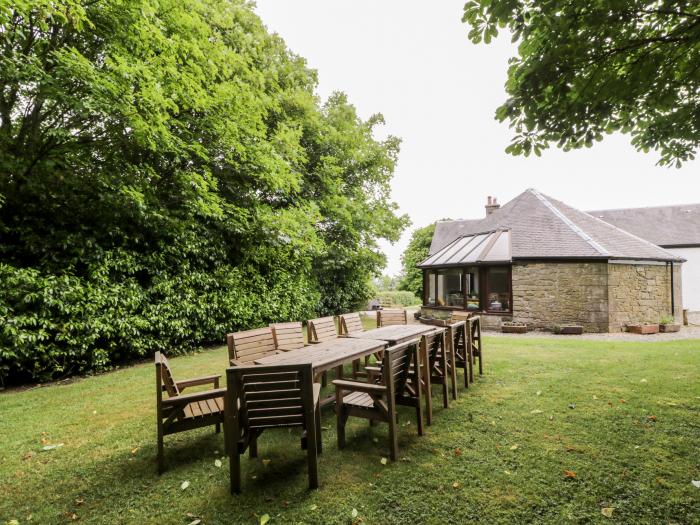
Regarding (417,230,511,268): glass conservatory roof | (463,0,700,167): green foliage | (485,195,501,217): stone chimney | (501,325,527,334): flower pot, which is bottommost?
(501,325,527,334): flower pot

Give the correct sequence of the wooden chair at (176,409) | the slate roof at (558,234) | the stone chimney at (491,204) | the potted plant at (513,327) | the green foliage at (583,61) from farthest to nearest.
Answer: the stone chimney at (491,204) → the slate roof at (558,234) → the potted plant at (513,327) → the green foliage at (583,61) → the wooden chair at (176,409)

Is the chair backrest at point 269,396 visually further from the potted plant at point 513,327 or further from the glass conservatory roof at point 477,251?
the glass conservatory roof at point 477,251

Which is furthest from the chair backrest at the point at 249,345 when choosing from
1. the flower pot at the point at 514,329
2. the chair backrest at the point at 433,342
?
the flower pot at the point at 514,329

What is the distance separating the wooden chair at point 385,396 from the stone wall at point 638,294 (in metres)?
12.3

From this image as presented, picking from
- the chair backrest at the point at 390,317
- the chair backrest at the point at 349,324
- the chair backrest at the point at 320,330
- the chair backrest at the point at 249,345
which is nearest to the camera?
the chair backrest at the point at 249,345

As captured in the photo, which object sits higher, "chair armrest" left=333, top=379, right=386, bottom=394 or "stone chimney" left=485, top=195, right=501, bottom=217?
"stone chimney" left=485, top=195, right=501, bottom=217

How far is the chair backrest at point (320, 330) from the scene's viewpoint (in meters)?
6.36

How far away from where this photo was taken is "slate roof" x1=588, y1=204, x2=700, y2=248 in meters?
25.9

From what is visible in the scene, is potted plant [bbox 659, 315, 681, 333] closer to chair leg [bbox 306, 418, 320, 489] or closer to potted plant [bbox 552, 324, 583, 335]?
potted plant [bbox 552, 324, 583, 335]

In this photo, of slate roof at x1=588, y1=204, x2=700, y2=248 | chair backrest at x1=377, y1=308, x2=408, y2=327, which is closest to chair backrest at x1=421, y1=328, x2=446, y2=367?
chair backrest at x1=377, y1=308, x2=408, y2=327

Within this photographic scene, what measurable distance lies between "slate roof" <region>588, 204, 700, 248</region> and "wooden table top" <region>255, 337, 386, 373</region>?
104ft

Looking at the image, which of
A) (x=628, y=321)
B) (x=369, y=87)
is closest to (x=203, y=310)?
(x=628, y=321)

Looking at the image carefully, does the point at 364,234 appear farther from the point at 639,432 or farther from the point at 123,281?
the point at 639,432

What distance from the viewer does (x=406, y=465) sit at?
331 centimetres
